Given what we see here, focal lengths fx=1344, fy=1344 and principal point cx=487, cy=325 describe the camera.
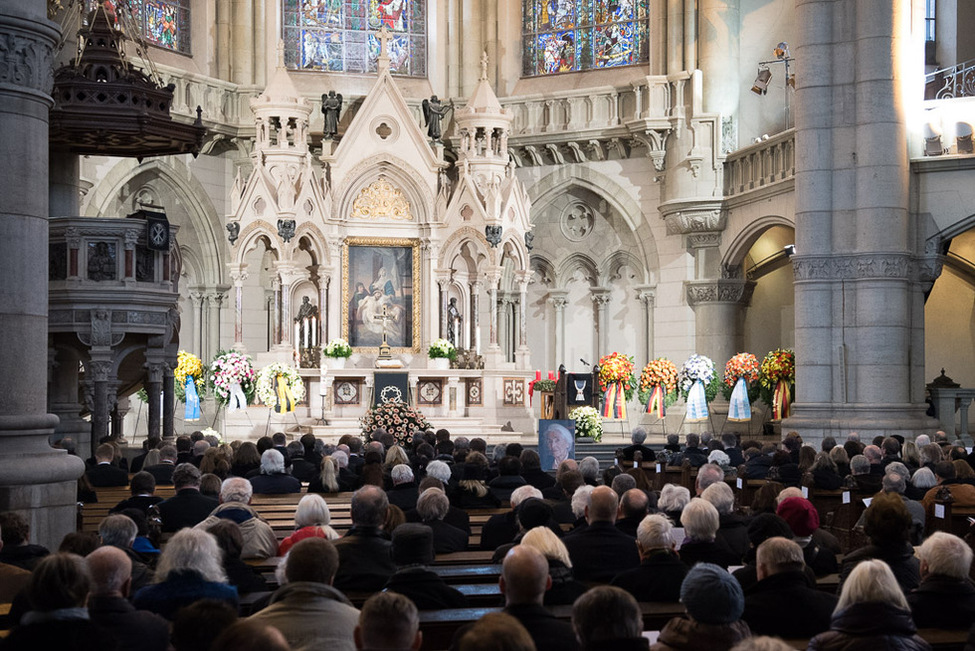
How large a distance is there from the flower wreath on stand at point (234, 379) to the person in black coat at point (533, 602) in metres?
17.5

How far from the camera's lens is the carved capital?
24.7 m

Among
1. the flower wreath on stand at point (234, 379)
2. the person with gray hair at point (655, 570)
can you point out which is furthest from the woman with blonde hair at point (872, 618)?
the flower wreath on stand at point (234, 379)

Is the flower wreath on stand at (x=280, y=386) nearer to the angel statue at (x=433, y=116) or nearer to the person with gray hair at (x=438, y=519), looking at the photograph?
the angel statue at (x=433, y=116)

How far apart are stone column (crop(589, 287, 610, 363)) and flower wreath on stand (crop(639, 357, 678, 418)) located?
13.2 feet

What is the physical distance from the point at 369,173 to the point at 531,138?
386 cm

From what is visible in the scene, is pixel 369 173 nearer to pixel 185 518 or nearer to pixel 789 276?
pixel 789 276

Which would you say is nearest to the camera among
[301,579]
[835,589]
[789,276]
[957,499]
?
[301,579]

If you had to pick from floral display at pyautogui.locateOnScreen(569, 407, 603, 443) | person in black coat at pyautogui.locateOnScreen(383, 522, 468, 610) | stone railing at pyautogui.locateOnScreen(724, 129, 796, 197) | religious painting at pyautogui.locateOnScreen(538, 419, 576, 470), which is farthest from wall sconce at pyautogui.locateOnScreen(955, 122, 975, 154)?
person in black coat at pyautogui.locateOnScreen(383, 522, 468, 610)

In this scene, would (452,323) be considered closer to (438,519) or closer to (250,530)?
(438,519)

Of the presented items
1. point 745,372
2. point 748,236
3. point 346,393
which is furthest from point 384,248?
point 745,372

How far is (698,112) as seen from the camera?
24453mm

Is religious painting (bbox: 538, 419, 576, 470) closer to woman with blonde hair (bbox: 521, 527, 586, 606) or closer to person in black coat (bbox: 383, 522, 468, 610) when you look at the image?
person in black coat (bbox: 383, 522, 468, 610)

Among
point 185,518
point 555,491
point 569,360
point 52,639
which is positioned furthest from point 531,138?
point 52,639

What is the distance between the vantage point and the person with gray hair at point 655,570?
20.4 feet
